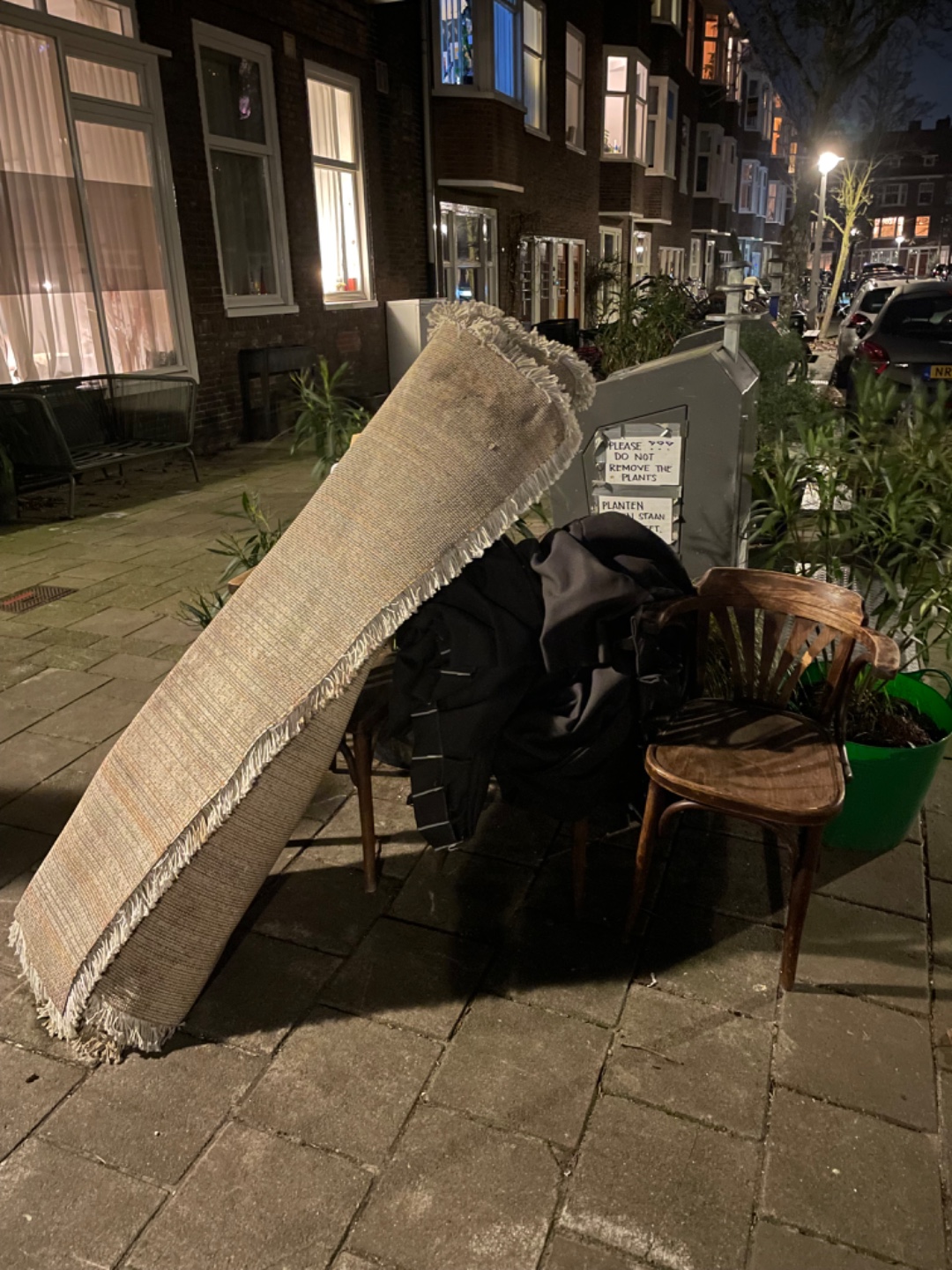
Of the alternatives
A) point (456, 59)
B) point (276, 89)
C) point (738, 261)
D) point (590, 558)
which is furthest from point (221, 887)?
point (456, 59)

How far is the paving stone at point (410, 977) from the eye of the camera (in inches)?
88.5

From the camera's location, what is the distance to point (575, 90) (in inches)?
707

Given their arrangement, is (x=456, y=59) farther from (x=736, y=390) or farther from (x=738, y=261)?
(x=736, y=390)

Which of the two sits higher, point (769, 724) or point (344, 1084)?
point (769, 724)

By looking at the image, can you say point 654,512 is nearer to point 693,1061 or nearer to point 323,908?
point 323,908

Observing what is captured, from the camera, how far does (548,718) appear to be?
228cm

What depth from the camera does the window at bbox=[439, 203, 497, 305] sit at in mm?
13867

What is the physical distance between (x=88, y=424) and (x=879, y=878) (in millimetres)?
7055

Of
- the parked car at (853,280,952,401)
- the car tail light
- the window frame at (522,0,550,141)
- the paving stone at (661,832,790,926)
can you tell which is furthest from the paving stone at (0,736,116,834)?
the window frame at (522,0,550,141)

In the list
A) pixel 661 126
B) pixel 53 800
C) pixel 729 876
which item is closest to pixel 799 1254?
pixel 729 876

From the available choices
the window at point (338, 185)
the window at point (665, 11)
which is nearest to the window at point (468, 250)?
the window at point (338, 185)

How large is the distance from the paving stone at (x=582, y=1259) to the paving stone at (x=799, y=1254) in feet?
0.73

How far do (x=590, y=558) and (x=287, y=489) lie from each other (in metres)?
5.91

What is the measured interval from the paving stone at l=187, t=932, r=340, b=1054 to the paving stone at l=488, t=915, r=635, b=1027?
1.59ft
